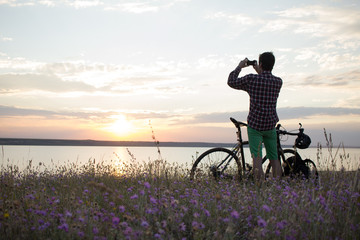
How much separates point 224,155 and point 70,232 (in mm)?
4522

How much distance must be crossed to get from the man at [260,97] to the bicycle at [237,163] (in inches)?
29.8

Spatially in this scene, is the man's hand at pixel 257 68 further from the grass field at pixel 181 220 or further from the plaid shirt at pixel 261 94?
the grass field at pixel 181 220

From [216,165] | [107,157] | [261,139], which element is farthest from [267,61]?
[107,157]

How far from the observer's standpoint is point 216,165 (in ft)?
22.1

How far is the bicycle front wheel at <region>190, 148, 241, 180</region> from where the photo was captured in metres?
6.64

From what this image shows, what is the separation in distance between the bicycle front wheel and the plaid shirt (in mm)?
1206

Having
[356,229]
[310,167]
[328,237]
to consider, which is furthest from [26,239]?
[310,167]

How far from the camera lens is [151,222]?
3.84 metres

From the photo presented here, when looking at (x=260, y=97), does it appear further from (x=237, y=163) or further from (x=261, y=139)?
(x=237, y=163)

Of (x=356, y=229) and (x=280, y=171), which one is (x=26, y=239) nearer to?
(x=356, y=229)

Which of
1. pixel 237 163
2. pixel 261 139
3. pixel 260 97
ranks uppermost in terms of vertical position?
pixel 260 97

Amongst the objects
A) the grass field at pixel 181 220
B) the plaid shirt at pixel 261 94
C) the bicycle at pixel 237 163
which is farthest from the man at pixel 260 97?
the grass field at pixel 181 220

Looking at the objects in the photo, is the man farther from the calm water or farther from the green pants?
the calm water

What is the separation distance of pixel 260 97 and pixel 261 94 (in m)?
0.06
